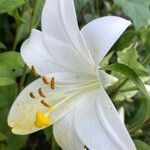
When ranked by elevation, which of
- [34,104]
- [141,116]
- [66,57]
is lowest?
[141,116]

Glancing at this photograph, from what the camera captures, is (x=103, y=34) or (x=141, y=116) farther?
(x=141, y=116)

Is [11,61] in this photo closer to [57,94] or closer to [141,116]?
[57,94]

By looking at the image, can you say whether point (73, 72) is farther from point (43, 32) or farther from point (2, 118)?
point (2, 118)

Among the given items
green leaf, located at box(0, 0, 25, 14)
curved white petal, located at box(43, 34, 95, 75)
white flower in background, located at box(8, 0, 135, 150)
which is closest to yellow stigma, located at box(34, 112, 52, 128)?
white flower in background, located at box(8, 0, 135, 150)

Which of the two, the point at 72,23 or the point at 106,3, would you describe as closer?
the point at 72,23

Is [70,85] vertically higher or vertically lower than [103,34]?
lower

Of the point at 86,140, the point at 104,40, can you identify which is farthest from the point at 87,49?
the point at 86,140

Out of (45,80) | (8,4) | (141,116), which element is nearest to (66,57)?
(45,80)
